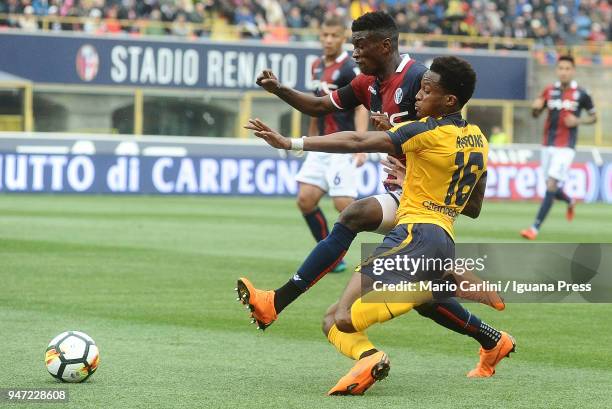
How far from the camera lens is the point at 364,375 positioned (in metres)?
6.47

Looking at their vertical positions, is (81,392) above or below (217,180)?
above

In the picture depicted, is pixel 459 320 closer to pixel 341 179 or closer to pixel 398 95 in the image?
pixel 398 95

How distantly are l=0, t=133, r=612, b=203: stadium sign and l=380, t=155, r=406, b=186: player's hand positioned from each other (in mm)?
18599

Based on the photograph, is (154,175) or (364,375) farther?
(154,175)

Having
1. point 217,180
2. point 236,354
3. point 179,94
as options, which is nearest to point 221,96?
point 179,94

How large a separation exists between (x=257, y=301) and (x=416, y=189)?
45.9 inches

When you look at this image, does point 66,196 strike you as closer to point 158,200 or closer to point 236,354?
point 158,200

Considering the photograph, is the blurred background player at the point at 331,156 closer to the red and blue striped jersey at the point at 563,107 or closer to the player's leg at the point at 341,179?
the player's leg at the point at 341,179

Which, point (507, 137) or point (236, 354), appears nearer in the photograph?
point (236, 354)

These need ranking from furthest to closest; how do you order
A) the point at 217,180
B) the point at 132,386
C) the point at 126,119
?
the point at 126,119, the point at 217,180, the point at 132,386

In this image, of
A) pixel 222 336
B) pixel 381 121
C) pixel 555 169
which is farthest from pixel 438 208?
pixel 555 169

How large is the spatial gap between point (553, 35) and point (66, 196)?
18320 mm

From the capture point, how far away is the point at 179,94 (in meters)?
33.5

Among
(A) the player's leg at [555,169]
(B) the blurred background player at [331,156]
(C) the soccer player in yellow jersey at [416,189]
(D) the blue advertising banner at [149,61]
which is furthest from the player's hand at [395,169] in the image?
(D) the blue advertising banner at [149,61]
